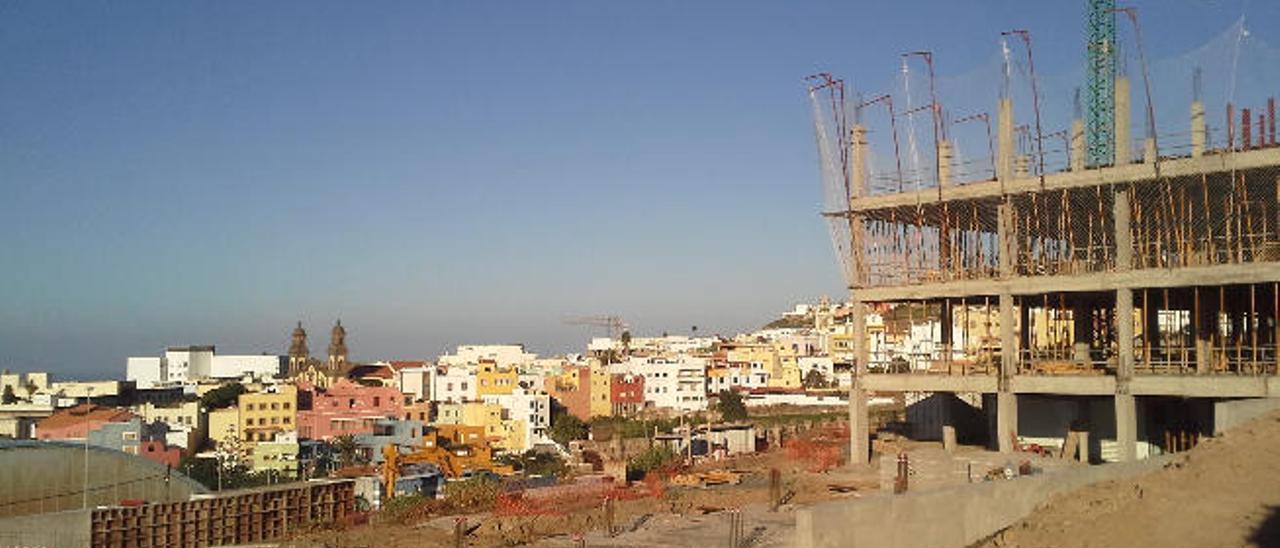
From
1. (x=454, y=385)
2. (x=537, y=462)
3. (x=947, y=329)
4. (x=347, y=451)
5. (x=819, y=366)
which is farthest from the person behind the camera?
(x=819, y=366)

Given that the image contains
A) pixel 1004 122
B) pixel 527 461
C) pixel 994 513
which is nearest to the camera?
pixel 994 513

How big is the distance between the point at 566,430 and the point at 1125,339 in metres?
43.0

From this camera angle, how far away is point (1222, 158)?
26.8 m

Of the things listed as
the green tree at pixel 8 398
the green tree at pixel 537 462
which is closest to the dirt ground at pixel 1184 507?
the green tree at pixel 537 462

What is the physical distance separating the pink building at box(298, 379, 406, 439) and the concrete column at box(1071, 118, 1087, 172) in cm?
4393

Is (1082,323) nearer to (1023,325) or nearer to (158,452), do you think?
(1023,325)

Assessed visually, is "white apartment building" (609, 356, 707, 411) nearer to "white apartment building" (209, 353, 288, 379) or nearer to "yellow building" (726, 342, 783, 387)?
"yellow building" (726, 342, 783, 387)

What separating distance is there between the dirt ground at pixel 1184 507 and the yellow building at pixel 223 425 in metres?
61.7

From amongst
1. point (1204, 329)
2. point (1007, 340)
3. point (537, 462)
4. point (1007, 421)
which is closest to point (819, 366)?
point (537, 462)

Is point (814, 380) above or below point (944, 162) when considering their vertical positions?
below

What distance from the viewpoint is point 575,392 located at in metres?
81.7

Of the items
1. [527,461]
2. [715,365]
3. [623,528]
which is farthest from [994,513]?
[715,365]

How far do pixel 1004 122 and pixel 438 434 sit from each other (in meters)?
36.3

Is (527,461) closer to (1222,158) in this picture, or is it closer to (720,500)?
(720,500)
